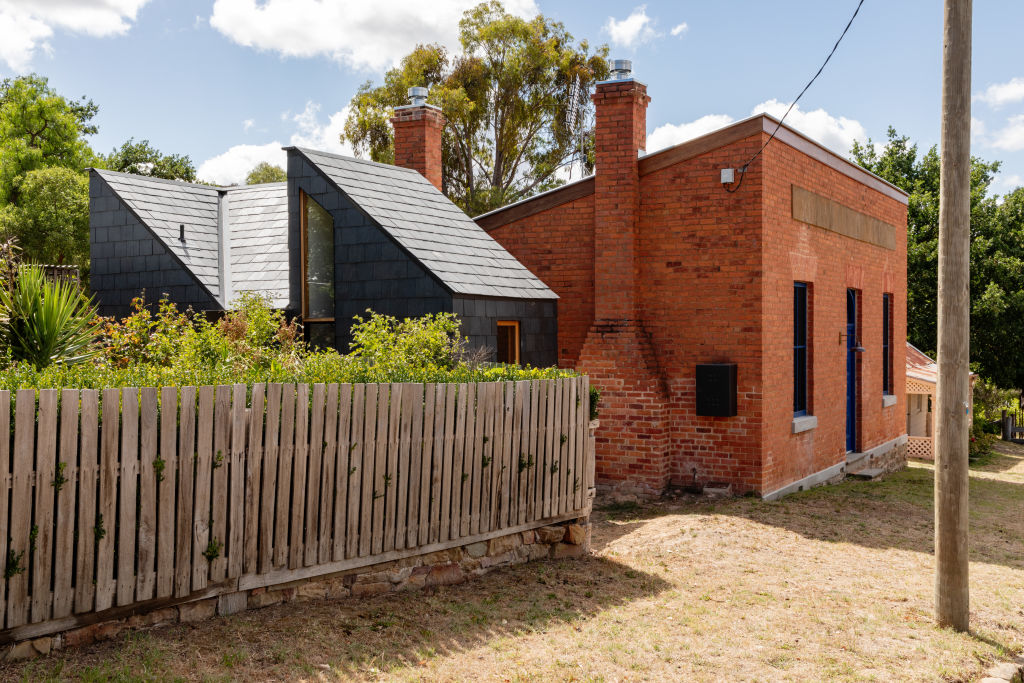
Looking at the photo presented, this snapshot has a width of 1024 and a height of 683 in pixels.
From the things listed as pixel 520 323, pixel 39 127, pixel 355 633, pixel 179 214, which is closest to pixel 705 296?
pixel 520 323

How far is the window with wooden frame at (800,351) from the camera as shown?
1410 centimetres

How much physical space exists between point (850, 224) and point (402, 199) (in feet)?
26.4

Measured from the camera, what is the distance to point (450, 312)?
36.7ft

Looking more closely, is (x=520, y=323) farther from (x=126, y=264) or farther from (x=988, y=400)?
(x=988, y=400)

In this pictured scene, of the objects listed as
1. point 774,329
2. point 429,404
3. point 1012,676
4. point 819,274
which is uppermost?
point 819,274

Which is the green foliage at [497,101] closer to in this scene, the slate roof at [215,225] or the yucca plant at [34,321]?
the slate roof at [215,225]

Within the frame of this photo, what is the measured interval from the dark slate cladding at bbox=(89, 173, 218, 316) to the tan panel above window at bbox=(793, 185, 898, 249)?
9140 mm

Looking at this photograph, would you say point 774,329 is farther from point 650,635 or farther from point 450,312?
point 650,635

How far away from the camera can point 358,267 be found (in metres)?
12.2

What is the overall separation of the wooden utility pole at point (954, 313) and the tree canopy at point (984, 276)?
22.6m

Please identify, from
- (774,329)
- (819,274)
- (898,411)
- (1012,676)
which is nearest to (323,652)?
(1012,676)

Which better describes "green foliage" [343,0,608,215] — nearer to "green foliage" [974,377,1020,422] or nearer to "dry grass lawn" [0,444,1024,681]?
"green foliage" [974,377,1020,422]

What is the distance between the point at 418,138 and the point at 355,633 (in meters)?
11.8

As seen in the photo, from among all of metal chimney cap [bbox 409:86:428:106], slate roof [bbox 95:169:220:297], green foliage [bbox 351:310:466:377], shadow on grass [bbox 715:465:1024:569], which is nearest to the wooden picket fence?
green foliage [bbox 351:310:466:377]
